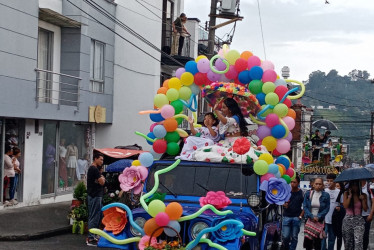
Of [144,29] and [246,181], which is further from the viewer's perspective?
[144,29]

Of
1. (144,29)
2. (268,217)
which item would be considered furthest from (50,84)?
(268,217)

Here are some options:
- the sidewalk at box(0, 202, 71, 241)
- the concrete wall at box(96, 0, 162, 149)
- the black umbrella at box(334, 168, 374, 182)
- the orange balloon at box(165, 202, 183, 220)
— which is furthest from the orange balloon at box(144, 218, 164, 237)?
the concrete wall at box(96, 0, 162, 149)

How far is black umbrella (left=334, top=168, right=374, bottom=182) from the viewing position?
483 inches

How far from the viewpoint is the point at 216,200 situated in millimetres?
9523

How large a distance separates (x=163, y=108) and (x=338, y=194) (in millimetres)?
4170

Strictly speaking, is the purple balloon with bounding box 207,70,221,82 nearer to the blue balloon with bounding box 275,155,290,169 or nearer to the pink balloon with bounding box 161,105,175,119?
the pink balloon with bounding box 161,105,175,119

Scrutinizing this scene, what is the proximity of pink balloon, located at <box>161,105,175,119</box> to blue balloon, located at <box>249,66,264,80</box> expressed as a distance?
1516mm

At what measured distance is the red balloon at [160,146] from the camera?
12016 millimetres

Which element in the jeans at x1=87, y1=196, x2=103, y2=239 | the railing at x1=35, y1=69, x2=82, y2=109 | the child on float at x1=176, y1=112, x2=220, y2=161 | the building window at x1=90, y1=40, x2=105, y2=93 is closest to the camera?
the child on float at x1=176, y1=112, x2=220, y2=161

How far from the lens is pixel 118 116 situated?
26250 mm

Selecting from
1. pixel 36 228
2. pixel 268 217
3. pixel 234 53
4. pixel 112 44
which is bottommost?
pixel 36 228

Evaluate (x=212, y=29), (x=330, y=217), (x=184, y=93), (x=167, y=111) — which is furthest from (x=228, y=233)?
(x=212, y=29)

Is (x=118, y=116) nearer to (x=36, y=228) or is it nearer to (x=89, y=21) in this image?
(x=89, y=21)

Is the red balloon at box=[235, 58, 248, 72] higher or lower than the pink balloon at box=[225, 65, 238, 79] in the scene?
higher
